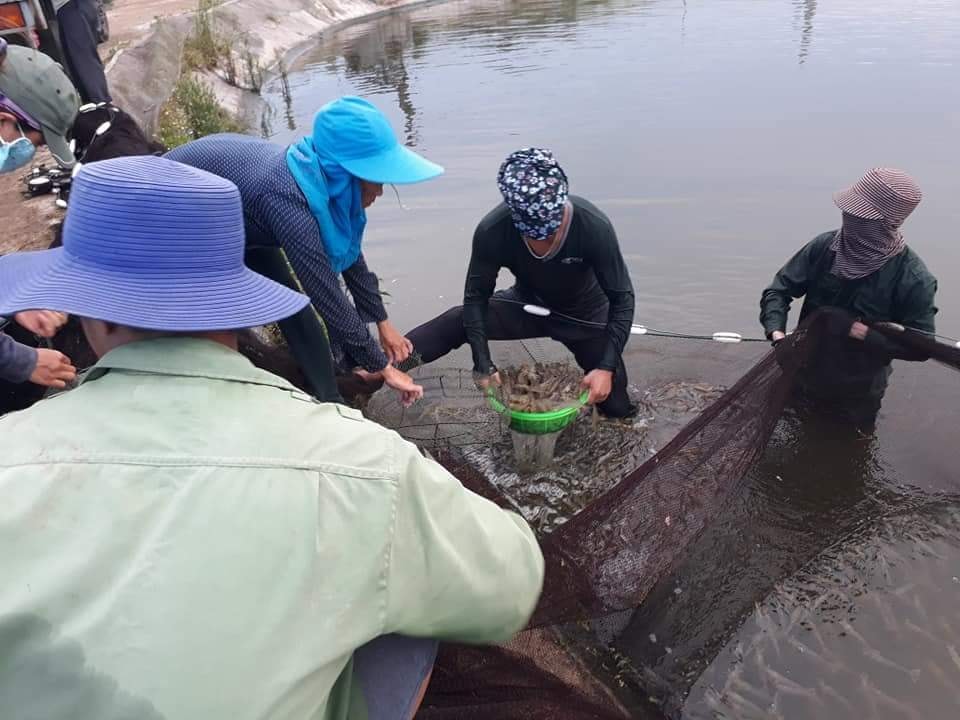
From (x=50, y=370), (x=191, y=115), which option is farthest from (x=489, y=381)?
(x=191, y=115)

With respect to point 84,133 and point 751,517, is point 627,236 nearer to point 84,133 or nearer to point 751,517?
point 751,517

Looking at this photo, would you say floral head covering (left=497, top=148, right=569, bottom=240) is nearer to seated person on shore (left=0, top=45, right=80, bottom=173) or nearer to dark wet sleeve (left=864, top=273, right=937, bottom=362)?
dark wet sleeve (left=864, top=273, right=937, bottom=362)

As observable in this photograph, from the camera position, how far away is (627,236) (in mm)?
7320

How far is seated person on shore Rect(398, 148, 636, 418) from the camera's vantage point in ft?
10.8

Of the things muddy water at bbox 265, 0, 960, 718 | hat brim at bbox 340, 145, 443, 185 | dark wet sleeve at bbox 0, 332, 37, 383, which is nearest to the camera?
dark wet sleeve at bbox 0, 332, 37, 383

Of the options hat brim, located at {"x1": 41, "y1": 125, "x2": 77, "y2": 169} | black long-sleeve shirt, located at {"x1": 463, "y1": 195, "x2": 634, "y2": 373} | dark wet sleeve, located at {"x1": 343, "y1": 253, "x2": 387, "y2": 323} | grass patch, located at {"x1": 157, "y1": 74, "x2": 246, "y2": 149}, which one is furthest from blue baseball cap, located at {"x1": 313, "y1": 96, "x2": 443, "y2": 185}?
grass patch, located at {"x1": 157, "y1": 74, "x2": 246, "y2": 149}

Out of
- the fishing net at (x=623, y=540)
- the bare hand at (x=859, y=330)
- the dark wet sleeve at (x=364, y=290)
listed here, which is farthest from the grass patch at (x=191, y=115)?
the bare hand at (x=859, y=330)

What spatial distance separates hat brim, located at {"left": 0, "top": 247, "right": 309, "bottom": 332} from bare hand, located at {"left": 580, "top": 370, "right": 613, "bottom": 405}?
2509 mm

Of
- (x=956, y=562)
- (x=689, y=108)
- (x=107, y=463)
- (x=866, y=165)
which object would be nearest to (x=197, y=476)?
(x=107, y=463)

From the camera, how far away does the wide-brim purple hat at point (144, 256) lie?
1.13 meters

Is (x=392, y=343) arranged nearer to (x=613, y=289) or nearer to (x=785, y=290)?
(x=613, y=289)

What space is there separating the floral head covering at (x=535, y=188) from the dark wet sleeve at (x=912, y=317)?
1731mm

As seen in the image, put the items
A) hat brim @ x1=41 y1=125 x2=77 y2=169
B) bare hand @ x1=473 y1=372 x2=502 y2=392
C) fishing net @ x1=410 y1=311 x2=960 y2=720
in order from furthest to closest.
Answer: hat brim @ x1=41 y1=125 x2=77 y2=169 < bare hand @ x1=473 y1=372 x2=502 y2=392 < fishing net @ x1=410 y1=311 x2=960 y2=720

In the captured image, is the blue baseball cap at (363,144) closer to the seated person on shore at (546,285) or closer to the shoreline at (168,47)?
the seated person on shore at (546,285)
